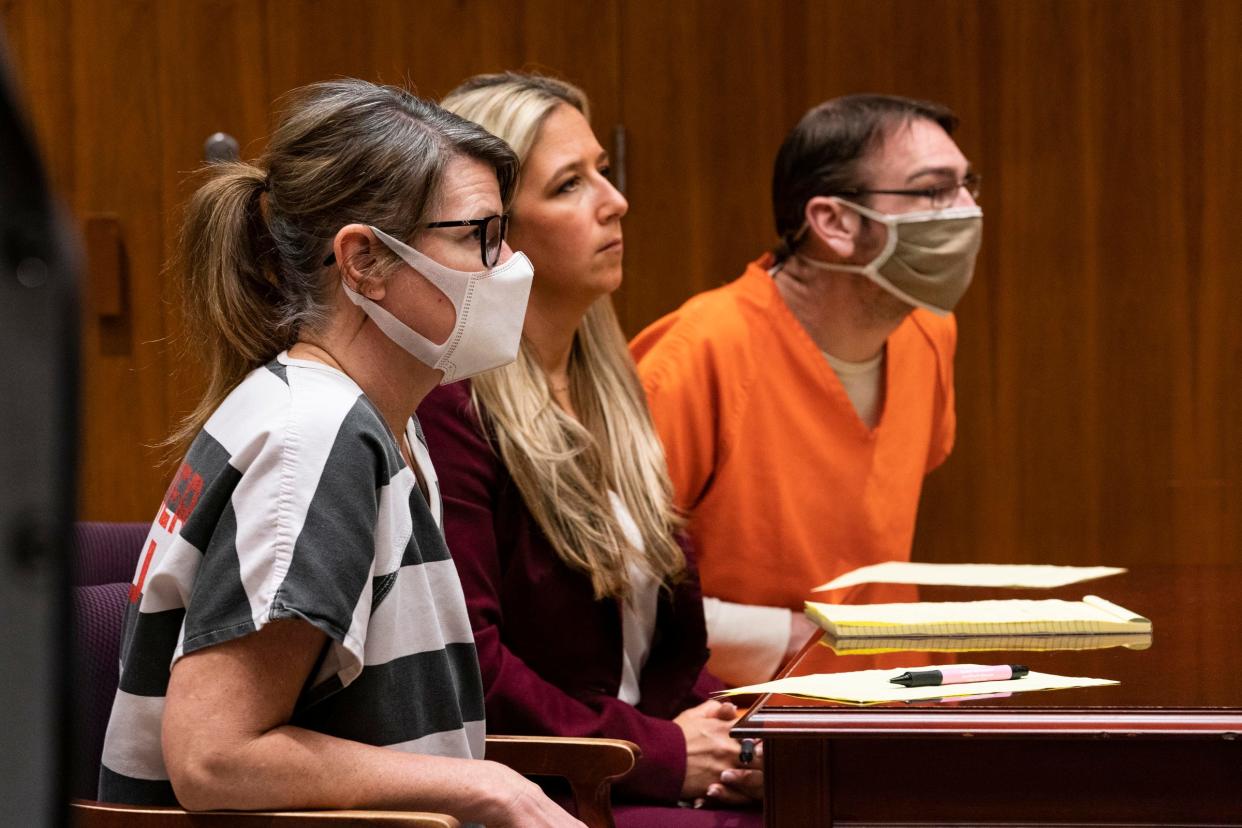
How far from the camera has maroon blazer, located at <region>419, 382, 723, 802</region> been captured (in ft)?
5.53

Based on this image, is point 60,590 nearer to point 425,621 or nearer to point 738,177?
point 425,621

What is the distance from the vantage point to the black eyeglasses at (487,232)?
1.41 m

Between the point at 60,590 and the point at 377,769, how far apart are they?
3.15 feet

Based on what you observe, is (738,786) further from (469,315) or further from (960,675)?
(469,315)

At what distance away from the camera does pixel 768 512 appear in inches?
Result: 96.7

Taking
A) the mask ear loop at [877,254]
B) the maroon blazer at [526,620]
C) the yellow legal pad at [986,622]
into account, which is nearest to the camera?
the yellow legal pad at [986,622]

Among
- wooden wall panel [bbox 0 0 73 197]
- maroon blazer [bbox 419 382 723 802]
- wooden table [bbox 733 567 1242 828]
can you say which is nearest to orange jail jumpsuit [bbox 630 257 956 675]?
maroon blazer [bbox 419 382 723 802]

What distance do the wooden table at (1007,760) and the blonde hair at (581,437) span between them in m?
0.62

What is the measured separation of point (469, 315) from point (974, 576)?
3.09 ft

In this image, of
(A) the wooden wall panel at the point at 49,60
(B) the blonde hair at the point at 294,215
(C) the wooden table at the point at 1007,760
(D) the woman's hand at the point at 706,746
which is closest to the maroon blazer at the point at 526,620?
(D) the woman's hand at the point at 706,746

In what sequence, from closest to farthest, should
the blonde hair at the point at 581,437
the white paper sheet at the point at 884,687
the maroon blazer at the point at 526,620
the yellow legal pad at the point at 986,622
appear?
the white paper sheet at the point at 884,687 < the yellow legal pad at the point at 986,622 < the maroon blazer at the point at 526,620 < the blonde hair at the point at 581,437

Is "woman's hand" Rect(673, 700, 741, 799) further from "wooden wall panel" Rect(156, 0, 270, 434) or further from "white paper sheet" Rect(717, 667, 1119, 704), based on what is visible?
"wooden wall panel" Rect(156, 0, 270, 434)

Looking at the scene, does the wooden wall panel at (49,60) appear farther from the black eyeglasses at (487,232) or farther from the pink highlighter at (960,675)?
the pink highlighter at (960,675)

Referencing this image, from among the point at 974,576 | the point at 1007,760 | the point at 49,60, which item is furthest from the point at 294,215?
the point at 49,60
